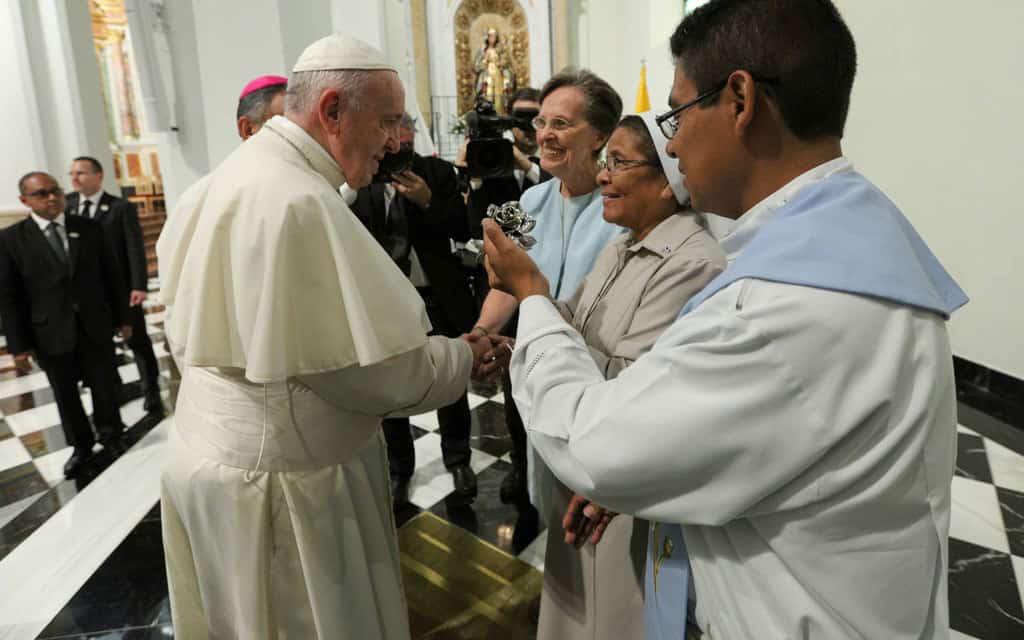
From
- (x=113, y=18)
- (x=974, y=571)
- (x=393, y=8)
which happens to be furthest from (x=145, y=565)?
(x=113, y=18)

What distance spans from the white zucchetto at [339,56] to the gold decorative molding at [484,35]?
474 inches

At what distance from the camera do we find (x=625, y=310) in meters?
1.46

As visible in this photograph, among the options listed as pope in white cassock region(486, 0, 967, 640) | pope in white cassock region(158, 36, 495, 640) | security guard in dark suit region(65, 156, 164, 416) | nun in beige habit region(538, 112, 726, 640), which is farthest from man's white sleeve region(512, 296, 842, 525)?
security guard in dark suit region(65, 156, 164, 416)

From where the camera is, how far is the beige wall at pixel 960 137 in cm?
362

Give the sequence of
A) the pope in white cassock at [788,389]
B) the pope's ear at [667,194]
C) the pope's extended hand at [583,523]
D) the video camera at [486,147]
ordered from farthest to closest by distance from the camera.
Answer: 1. the video camera at [486,147]
2. the pope's ear at [667,194]
3. the pope's extended hand at [583,523]
4. the pope in white cassock at [788,389]

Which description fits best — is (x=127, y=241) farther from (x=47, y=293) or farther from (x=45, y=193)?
(x=47, y=293)

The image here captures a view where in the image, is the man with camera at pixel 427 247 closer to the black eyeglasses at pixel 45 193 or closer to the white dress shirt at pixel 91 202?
the black eyeglasses at pixel 45 193

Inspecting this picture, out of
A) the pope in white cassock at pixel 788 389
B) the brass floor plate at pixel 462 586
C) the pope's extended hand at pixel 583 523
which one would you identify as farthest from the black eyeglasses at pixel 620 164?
the brass floor plate at pixel 462 586

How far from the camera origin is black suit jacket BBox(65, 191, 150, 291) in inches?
175

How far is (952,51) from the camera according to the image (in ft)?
12.7

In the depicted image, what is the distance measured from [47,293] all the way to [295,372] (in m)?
3.44

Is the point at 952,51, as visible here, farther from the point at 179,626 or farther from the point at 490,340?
the point at 179,626

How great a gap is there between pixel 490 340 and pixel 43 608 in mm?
2242

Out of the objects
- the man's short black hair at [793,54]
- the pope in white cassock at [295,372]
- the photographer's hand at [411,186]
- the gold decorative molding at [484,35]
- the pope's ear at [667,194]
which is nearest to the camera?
the man's short black hair at [793,54]
